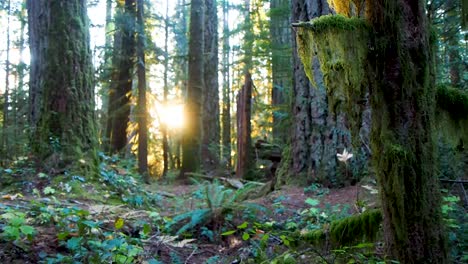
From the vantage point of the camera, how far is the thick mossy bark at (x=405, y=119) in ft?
9.04

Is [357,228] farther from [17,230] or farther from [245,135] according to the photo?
[245,135]

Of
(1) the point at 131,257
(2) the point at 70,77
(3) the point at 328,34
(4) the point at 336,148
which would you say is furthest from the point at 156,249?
(2) the point at 70,77

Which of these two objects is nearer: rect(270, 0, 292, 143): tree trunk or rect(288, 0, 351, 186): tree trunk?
rect(288, 0, 351, 186): tree trunk

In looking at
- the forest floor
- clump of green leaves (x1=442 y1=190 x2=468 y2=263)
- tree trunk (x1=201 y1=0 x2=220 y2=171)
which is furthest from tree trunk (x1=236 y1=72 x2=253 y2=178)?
clump of green leaves (x1=442 y1=190 x2=468 y2=263)

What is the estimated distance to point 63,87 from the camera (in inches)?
300

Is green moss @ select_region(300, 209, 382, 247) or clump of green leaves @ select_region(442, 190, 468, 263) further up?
green moss @ select_region(300, 209, 382, 247)

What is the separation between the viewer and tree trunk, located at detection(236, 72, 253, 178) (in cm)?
Answer: 1252

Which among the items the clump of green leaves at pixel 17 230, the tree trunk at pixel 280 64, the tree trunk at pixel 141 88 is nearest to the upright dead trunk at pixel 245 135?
the tree trunk at pixel 280 64

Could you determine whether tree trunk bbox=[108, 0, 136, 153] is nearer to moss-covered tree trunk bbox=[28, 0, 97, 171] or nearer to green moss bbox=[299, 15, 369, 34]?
moss-covered tree trunk bbox=[28, 0, 97, 171]

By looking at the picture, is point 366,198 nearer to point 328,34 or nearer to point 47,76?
point 328,34

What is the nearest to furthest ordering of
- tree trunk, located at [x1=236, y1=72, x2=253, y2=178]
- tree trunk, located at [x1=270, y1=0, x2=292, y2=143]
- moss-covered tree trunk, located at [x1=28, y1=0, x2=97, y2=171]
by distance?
1. moss-covered tree trunk, located at [x1=28, y1=0, x2=97, y2=171]
2. tree trunk, located at [x1=236, y1=72, x2=253, y2=178]
3. tree trunk, located at [x1=270, y1=0, x2=292, y2=143]

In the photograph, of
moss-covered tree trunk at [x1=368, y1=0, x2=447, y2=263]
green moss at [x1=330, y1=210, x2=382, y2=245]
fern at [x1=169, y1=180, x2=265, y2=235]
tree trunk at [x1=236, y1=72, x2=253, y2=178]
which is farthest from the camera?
tree trunk at [x1=236, y1=72, x2=253, y2=178]

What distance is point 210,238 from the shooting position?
5117mm

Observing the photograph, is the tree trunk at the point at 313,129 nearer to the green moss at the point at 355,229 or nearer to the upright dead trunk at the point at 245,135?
the green moss at the point at 355,229
